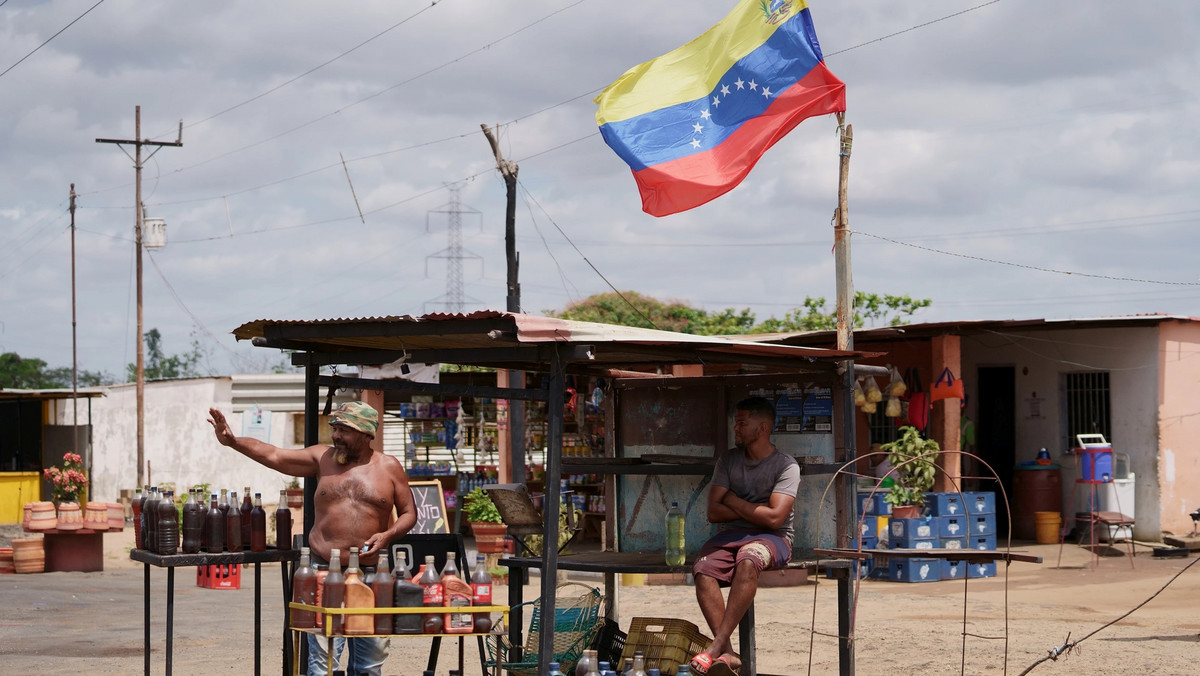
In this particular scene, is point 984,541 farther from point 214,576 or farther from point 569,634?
point 214,576

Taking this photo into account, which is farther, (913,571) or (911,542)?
(913,571)

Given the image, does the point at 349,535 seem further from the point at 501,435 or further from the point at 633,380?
the point at 501,435

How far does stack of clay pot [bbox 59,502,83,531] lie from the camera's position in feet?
58.4

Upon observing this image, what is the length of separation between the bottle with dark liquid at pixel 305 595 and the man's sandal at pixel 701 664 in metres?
2.09

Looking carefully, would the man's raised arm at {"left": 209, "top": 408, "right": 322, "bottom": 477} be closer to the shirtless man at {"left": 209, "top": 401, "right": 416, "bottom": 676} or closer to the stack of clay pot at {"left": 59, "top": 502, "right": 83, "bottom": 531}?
the shirtless man at {"left": 209, "top": 401, "right": 416, "bottom": 676}

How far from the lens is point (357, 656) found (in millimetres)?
7105

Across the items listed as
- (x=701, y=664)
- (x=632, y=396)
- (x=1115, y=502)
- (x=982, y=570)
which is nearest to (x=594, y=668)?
(x=701, y=664)

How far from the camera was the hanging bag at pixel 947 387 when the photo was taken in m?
16.5

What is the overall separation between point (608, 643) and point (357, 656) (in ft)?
5.87

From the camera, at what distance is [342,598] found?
6.38 meters

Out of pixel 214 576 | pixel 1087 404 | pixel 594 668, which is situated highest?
pixel 1087 404

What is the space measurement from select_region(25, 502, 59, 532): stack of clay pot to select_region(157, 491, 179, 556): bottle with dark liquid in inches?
436

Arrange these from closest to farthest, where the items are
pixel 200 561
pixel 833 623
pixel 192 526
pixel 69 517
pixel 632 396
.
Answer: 1. pixel 200 561
2. pixel 192 526
3. pixel 632 396
4. pixel 833 623
5. pixel 69 517

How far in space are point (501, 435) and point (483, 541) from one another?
3.54m
